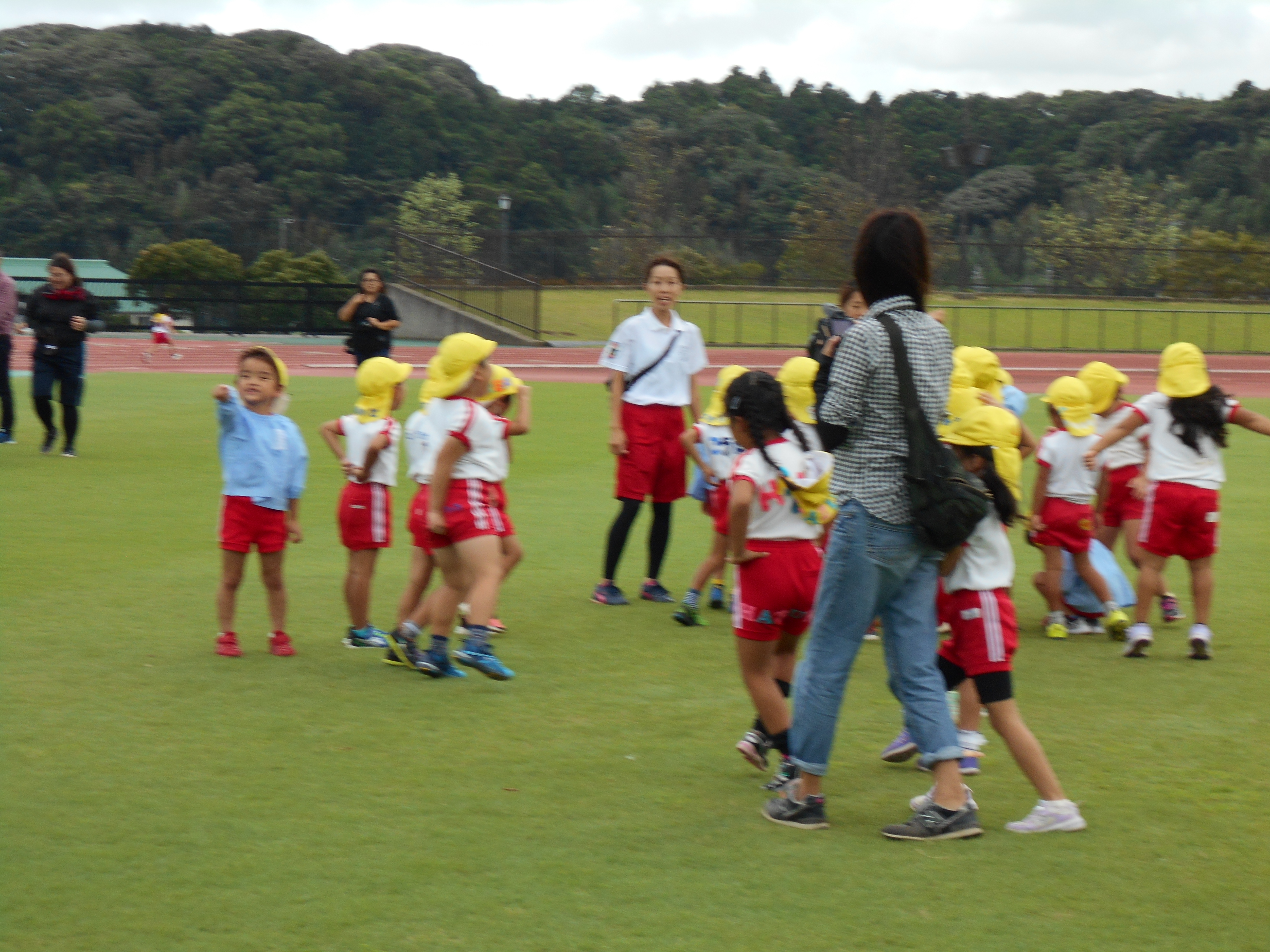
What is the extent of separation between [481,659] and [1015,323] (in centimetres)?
3698

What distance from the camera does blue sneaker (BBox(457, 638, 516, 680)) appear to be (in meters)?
5.48

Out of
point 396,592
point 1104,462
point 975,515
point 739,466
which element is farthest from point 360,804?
point 1104,462

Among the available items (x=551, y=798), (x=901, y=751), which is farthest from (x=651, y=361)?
(x=551, y=798)

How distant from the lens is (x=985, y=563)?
4.16m

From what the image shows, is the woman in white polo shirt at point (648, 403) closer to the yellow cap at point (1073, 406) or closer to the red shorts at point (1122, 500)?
the yellow cap at point (1073, 406)

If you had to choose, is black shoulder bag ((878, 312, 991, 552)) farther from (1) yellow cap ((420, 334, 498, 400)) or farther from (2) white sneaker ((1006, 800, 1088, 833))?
(1) yellow cap ((420, 334, 498, 400))

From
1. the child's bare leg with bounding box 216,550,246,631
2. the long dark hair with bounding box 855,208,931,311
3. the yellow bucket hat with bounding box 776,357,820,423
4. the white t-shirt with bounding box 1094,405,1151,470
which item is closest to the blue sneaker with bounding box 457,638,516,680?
the child's bare leg with bounding box 216,550,246,631

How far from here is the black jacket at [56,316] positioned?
40.4ft

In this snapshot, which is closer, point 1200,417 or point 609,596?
point 1200,417

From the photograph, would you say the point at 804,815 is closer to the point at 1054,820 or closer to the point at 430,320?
the point at 1054,820

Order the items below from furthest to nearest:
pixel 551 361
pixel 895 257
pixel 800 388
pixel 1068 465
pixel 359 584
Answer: pixel 551 361, pixel 1068 465, pixel 359 584, pixel 800 388, pixel 895 257

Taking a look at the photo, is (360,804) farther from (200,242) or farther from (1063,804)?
(200,242)

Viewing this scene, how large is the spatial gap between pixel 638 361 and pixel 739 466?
114 inches

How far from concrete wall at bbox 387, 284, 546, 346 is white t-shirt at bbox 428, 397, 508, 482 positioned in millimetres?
30972
